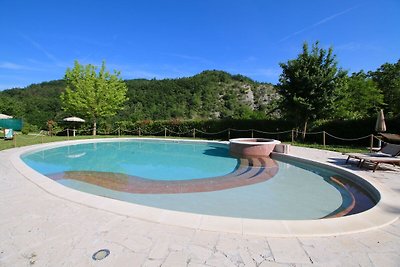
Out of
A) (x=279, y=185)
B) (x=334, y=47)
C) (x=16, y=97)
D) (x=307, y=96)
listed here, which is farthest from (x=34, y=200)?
(x=16, y=97)

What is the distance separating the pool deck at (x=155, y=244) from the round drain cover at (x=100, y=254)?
Answer: 5cm

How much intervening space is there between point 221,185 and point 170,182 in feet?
5.02

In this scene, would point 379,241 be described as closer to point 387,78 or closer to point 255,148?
point 255,148

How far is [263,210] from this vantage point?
16.6 feet

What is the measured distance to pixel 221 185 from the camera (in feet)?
22.2

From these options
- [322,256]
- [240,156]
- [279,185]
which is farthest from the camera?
[240,156]

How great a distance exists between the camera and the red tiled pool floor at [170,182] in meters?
6.42

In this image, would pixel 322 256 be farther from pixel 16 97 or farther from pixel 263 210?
pixel 16 97

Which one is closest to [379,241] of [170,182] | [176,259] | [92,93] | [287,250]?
[287,250]

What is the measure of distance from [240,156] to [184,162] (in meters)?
2.73

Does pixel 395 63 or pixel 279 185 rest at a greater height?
pixel 395 63

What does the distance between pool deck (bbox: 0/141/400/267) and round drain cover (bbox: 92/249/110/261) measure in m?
0.05

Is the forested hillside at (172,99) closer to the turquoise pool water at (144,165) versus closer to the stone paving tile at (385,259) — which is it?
the turquoise pool water at (144,165)

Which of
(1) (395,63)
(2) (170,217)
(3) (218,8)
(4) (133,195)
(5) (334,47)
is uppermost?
(1) (395,63)
